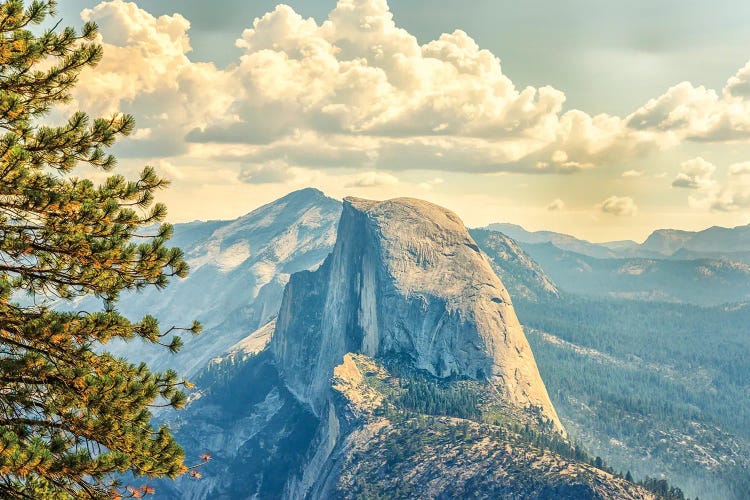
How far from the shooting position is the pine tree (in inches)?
1029

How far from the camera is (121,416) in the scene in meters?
27.0

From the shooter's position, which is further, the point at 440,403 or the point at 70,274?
the point at 440,403

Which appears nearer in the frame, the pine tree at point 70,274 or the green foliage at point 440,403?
the pine tree at point 70,274

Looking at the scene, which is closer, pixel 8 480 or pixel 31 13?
pixel 8 480

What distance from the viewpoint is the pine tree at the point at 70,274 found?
26.1 meters

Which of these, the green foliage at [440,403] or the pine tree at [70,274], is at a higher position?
the pine tree at [70,274]

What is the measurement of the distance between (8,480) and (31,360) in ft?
14.6

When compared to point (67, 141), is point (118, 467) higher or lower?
lower

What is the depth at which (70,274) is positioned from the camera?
92.1 ft

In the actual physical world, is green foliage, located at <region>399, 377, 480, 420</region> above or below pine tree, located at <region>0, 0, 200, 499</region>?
below

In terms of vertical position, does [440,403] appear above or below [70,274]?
below

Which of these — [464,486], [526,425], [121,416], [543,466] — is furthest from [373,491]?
[121,416]

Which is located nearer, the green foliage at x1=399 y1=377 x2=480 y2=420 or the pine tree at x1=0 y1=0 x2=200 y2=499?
the pine tree at x1=0 y1=0 x2=200 y2=499

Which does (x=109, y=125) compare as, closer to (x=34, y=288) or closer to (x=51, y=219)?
(x=51, y=219)
